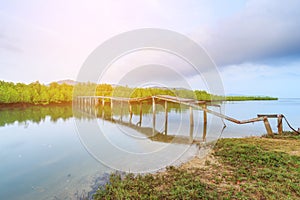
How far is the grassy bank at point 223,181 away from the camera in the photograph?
2805 millimetres

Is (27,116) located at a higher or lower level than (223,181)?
lower

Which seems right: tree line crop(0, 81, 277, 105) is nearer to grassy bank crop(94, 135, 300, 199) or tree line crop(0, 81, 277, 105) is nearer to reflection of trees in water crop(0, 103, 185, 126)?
reflection of trees in water crop(0, 103, 185, 126)

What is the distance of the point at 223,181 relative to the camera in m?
3.34

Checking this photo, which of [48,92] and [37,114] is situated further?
[48,92]

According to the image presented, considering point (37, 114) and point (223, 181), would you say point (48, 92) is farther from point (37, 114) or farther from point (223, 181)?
point (223, 181)

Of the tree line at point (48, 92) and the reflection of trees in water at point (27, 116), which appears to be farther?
the tree line at point (48, 92)

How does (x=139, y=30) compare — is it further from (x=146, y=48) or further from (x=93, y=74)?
(x=93, y=74)

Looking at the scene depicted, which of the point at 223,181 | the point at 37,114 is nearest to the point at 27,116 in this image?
the point at 37,114

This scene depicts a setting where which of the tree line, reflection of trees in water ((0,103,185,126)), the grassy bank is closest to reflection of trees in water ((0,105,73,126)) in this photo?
reflection of trees in water ((0,103,185,126))

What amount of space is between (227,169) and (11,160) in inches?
270

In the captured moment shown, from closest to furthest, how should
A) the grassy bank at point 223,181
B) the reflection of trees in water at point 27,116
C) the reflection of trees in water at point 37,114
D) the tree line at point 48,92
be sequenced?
1. the grassy bank at point 223,181
2. the reflection of trees in water at point 27,116
3. the reflection of trees in water at point 37,114
4. the tree line at point 48,92

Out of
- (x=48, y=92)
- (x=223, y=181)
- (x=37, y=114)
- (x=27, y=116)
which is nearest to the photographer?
(x=223, y=181)

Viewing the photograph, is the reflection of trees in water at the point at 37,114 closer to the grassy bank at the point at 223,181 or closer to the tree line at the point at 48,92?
the tree line at the point at 48,92

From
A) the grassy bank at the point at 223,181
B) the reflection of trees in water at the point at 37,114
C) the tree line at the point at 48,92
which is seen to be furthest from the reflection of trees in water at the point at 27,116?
the grassy bank at the point at 223,181
